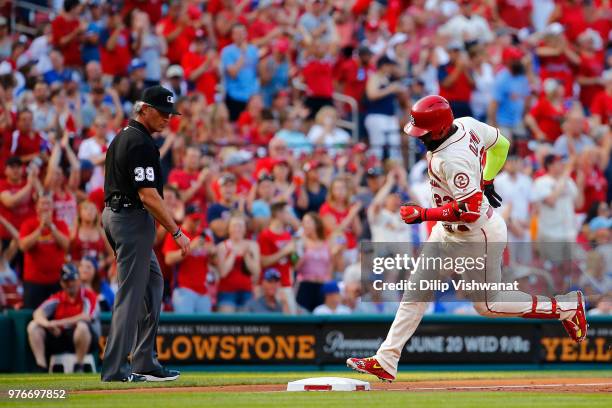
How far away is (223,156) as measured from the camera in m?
17.1

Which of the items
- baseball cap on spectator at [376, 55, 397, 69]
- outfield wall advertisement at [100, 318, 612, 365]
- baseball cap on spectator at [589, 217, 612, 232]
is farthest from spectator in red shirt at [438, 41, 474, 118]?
outfield wall advertisement at [100, 318, 612, 365]

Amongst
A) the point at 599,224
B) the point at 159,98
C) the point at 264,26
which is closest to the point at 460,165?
the point at 159,98

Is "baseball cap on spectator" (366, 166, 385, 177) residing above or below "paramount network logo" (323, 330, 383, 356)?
above

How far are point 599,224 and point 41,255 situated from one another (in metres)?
7.81

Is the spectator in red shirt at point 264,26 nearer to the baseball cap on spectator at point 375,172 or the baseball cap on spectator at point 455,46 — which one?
the baseball cap on spectator at point 455,46

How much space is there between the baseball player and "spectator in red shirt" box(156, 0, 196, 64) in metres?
10.6

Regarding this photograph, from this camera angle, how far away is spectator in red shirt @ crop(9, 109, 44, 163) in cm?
1536

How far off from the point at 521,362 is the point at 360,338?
2.03m

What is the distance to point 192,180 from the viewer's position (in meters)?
15.7

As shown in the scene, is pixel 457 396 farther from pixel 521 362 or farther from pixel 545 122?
pixel 545 122

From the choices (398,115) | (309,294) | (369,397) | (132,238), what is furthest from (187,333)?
(398,115)

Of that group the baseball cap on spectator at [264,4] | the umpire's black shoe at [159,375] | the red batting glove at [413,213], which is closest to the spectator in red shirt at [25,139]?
the umpire's black shoe at [159,375]

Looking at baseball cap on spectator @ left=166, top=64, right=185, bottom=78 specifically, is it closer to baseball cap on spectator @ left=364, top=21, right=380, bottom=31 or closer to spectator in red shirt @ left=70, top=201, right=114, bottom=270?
spectator in red shirt @ left=70, top=201, right=114, bottom=270

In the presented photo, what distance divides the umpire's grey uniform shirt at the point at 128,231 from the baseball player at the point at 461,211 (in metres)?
1.79
